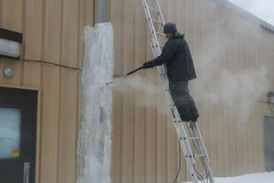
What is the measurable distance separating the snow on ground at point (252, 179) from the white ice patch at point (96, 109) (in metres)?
6.55

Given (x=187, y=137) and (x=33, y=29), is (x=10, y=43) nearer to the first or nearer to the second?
(x=33, y=29)

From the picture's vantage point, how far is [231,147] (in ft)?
37.9

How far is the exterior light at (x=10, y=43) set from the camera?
5.99 meters

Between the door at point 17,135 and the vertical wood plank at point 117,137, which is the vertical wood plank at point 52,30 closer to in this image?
the door at point 17,135

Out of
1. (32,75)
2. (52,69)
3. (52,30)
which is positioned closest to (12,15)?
(52,30)

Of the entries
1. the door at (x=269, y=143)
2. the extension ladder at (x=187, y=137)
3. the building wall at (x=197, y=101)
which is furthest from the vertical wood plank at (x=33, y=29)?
the door at (x=269, y=143)

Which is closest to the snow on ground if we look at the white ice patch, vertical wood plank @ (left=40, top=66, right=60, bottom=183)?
vertical wood plank @ (left=40, top=66, right=60, bottom=183)

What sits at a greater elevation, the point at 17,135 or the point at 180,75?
the point at 180,75

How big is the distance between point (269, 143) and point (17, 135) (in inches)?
359

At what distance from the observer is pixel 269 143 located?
45.0 feet

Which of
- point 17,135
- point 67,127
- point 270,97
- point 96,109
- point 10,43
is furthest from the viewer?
point 270,97

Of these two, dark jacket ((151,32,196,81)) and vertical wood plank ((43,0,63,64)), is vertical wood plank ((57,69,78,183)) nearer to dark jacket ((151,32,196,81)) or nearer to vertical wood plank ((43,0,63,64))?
vertical wood plank ((43,0,63,64))

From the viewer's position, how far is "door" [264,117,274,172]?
1346cm

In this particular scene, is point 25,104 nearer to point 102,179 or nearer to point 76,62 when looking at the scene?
point 76,62
